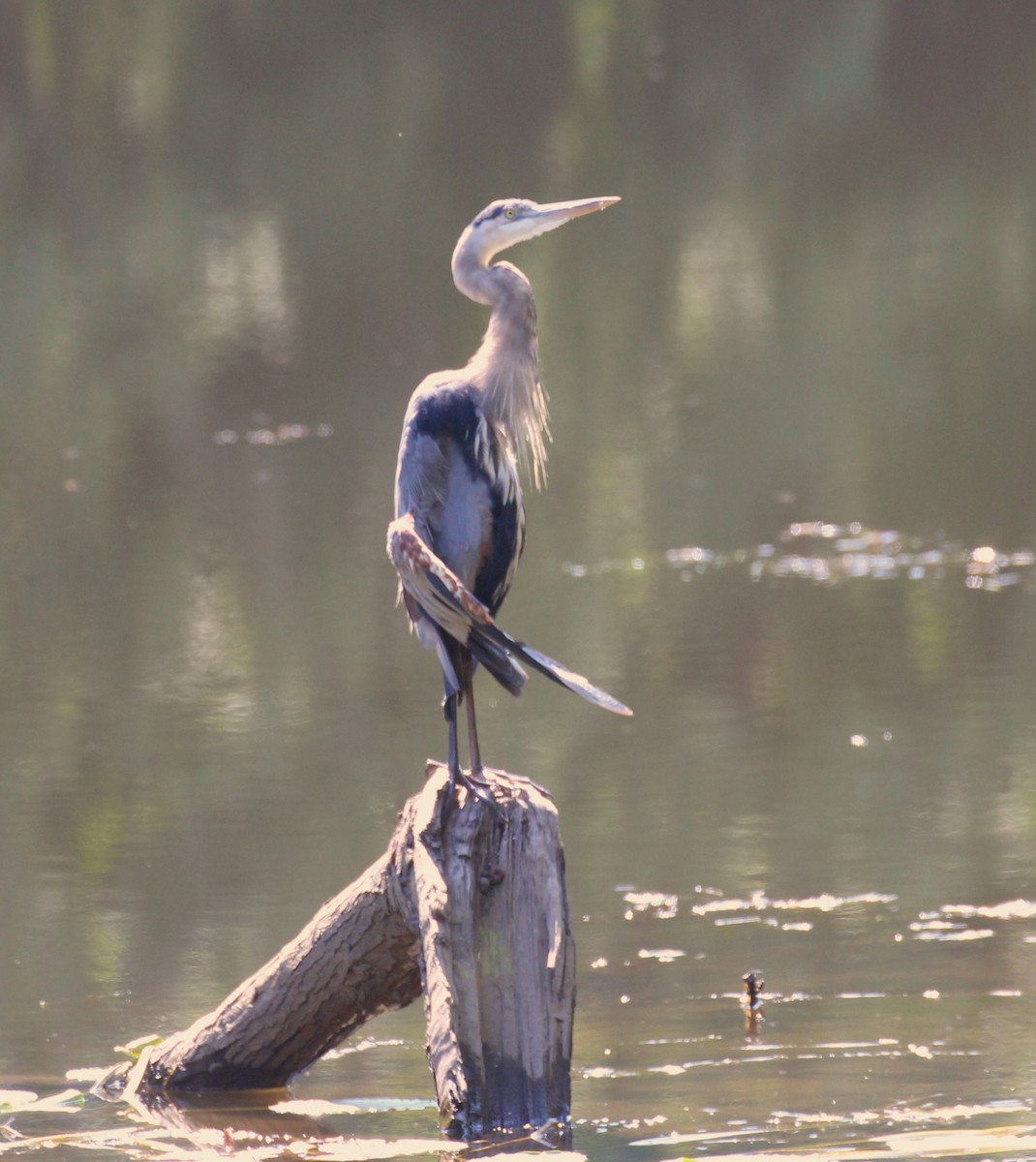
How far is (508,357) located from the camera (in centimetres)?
640

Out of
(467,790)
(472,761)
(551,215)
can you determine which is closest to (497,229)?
(551,215)

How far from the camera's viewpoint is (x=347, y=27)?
32781 mm

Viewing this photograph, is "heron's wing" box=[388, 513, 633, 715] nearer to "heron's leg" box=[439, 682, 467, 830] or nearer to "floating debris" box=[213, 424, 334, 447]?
"heron's leg" box=[439, 682, 467, 830]

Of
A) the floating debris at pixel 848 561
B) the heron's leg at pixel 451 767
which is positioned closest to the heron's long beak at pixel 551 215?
the heron's leg at pixel 451 767

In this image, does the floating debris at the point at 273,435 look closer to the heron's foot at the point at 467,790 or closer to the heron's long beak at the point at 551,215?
the heron's long beak at the point at 551,215

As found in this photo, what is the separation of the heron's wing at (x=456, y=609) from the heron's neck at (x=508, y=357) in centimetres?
70

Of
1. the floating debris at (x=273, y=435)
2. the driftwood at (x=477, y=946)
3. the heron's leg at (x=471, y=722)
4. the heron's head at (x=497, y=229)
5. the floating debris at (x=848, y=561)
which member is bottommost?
the driftwood at (x=477, y=946)

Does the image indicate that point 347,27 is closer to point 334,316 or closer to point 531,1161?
point 334,316

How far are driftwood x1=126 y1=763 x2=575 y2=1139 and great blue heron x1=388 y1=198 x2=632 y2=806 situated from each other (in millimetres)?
142

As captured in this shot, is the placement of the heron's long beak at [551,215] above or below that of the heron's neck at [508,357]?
above

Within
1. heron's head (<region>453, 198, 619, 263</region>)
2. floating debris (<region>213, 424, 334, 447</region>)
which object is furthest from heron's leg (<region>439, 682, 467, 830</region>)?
floating debris (<region>213, 424, 334, 447</region>)

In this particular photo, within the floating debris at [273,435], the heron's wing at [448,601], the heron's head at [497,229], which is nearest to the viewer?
the heron's wing at [448,601]

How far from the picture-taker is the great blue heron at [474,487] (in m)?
5.66

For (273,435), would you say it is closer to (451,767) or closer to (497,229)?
(497,229)
